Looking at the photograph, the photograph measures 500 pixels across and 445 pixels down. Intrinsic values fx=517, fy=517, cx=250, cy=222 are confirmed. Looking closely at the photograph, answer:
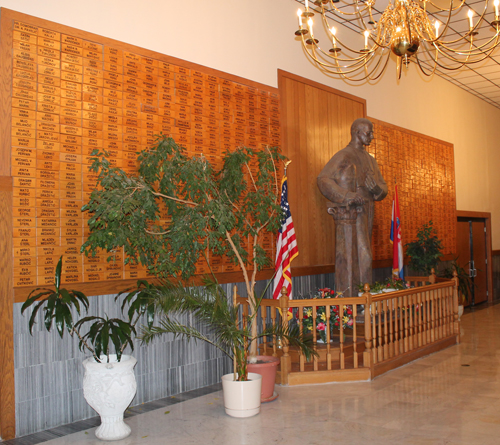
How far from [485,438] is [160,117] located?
412cm

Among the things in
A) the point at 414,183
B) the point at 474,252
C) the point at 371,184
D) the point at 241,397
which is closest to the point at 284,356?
the point at 241,397

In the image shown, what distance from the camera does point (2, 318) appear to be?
4121 mm

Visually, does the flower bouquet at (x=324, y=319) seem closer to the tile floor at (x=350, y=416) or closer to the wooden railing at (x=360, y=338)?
the wooden railing at (x=360, y=338)

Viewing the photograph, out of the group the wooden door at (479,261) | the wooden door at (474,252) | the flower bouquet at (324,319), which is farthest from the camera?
the wooden door at (479,261)

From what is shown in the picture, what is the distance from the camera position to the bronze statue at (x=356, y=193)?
6.85 m

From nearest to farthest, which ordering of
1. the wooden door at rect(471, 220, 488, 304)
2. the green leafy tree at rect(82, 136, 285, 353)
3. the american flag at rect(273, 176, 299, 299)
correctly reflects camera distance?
1. the green leafy tree at rect(82, 136, 285, 353)
2. the american flag at rect(273, 176, 299, 299)
3. the wooden door at rect(471, 220, 488, 304)

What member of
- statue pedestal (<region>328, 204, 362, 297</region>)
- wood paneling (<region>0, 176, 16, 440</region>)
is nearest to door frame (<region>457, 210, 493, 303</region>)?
statue pedestal (<region>328, 204, 362, 297</region>)

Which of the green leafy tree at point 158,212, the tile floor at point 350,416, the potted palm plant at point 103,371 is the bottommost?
the tile floor at point 350,416

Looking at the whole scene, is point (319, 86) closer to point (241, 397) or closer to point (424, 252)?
point (424, 252)

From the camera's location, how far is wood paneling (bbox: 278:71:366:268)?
698 cm

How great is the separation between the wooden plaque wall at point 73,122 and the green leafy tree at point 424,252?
4.80 meters

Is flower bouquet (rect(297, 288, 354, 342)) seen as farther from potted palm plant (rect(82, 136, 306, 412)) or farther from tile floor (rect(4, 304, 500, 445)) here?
potted palm plant (rect(82, 136, 306, 412))

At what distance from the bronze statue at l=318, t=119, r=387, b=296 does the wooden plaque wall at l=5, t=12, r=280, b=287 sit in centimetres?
201

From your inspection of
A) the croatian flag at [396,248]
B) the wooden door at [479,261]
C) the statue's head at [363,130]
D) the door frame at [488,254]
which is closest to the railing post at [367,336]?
the statue's head at [363,130]
